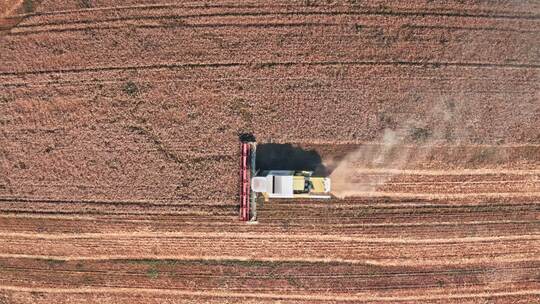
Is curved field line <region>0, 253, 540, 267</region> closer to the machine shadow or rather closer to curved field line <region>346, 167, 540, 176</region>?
curved field line <region>346, 167, 540, 176</region>

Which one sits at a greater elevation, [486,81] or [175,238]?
[486,81]

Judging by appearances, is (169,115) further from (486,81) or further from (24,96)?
(486,81)

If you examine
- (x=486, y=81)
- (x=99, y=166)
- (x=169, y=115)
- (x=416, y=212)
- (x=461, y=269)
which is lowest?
(x=461, y=269)

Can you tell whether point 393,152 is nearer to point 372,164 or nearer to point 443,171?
point 372,164

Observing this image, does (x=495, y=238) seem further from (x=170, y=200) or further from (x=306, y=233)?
(x=170, y=200)

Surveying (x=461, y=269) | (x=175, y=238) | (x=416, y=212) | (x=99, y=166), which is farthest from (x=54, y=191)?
(x=461, y=269)

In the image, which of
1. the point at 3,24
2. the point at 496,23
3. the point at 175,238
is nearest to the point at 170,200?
the point at 175,238
